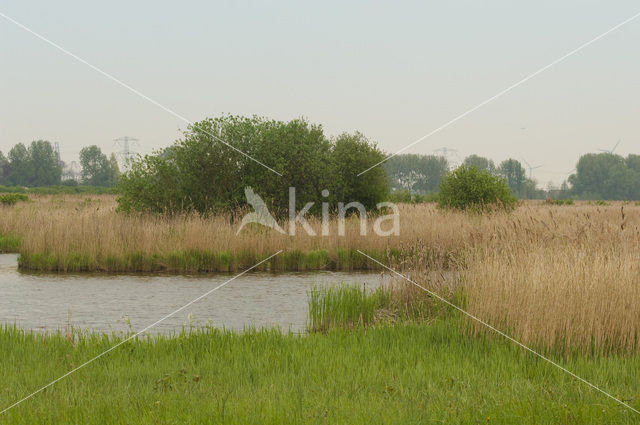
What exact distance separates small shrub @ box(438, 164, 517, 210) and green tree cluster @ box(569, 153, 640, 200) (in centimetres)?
11875

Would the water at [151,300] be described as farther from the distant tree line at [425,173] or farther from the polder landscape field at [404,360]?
the distant tree line at [425,173]

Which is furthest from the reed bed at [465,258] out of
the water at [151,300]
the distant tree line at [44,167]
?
the distant tree line at [44,167]

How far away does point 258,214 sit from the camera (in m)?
23.2

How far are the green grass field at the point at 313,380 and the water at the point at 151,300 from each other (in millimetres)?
1282

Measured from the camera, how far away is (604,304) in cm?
791

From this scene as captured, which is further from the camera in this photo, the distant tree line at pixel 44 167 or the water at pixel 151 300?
the distant tree line at pixel 44 167

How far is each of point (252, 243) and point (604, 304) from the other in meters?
12.6

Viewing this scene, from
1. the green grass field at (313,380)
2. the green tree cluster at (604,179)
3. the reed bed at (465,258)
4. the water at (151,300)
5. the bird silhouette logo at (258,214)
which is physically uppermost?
the green tree cluster at (604,179)

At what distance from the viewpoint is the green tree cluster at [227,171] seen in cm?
2445

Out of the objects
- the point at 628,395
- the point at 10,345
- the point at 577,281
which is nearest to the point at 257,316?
the point at 10,345

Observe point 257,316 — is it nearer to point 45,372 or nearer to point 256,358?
point 256,358

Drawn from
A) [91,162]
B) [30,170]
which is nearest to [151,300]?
[30,170]

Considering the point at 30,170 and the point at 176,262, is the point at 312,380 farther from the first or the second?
the point at 30,170

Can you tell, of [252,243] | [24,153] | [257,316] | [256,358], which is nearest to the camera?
[256,358]
